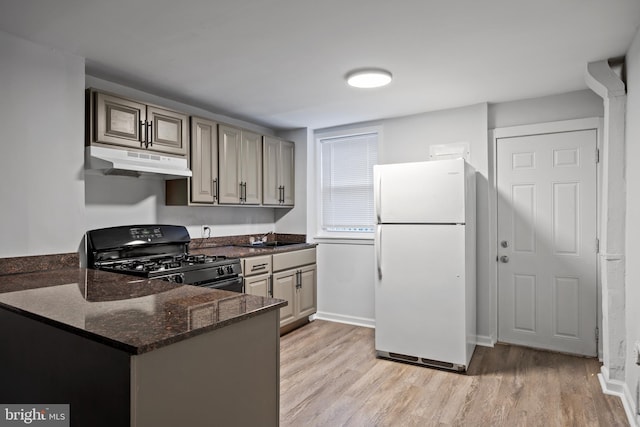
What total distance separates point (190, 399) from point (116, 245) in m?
2.03

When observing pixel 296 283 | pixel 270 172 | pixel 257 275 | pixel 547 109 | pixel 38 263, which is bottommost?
pixel 296 283

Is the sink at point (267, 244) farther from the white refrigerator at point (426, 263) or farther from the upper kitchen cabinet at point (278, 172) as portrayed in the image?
the white refrigerator at point (426, 263)

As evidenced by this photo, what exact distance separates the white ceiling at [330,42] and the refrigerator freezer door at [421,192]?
680mm

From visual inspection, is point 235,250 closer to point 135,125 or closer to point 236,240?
point 236,240

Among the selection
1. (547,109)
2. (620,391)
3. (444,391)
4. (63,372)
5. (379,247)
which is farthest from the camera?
(547,109)

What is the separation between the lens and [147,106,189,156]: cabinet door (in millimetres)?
2949

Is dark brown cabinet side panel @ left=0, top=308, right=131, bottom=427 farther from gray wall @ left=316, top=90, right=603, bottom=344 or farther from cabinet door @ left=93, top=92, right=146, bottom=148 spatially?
gray wall @ left=316, top=90, right=603, bottom=344

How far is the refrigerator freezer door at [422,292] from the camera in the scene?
296 centimetres

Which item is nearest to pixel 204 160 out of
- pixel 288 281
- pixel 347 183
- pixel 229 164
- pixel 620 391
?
pixel 229 164

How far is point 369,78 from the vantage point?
2.81 meters

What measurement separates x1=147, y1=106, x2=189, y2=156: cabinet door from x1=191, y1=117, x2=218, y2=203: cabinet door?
0.33 ft

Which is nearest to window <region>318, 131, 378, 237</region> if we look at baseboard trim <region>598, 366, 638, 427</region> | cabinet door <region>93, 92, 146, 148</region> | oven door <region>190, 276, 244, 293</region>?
oven door <region>190, 276, 244, 293</region>

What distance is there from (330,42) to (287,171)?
2.25 m

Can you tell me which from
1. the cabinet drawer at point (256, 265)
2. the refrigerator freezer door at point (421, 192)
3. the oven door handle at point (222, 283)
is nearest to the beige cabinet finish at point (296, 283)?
the cabinet drawer at point (256, 265)
